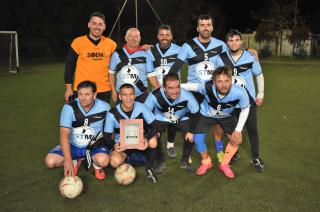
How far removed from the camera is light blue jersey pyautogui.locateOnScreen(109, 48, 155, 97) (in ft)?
16.1

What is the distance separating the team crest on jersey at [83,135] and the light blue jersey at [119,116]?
0.70ft

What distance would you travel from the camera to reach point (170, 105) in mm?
4457

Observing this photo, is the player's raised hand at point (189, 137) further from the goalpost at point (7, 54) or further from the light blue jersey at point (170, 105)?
the goalpost at point (7, 54)

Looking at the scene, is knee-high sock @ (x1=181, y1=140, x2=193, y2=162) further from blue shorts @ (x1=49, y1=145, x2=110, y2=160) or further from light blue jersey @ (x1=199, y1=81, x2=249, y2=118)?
blue shorts @ (x1=49, y1=145, x2=110, y2=160)

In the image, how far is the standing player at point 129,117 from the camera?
4.15 meters

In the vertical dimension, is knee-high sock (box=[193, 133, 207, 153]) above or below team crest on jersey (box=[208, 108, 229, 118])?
below

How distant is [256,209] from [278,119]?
13.4 feet

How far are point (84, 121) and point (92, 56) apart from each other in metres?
1.10

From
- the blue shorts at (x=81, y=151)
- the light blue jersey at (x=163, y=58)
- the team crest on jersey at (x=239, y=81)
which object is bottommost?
the blue shorts at (x=81, y=151)

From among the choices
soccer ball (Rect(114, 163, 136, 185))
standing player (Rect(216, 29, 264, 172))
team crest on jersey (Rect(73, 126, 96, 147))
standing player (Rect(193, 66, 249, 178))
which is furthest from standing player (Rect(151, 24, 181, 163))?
team crest on jersey (Rect(73, 126, 96, 147))

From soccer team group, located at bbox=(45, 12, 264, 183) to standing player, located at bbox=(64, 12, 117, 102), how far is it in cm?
1

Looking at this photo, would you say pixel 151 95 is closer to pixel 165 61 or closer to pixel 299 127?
pixel 165 61

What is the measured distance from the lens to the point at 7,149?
17.2 feet

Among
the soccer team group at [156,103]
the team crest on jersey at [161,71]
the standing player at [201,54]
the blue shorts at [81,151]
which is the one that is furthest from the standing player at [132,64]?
the blue shorts at [81,151]
